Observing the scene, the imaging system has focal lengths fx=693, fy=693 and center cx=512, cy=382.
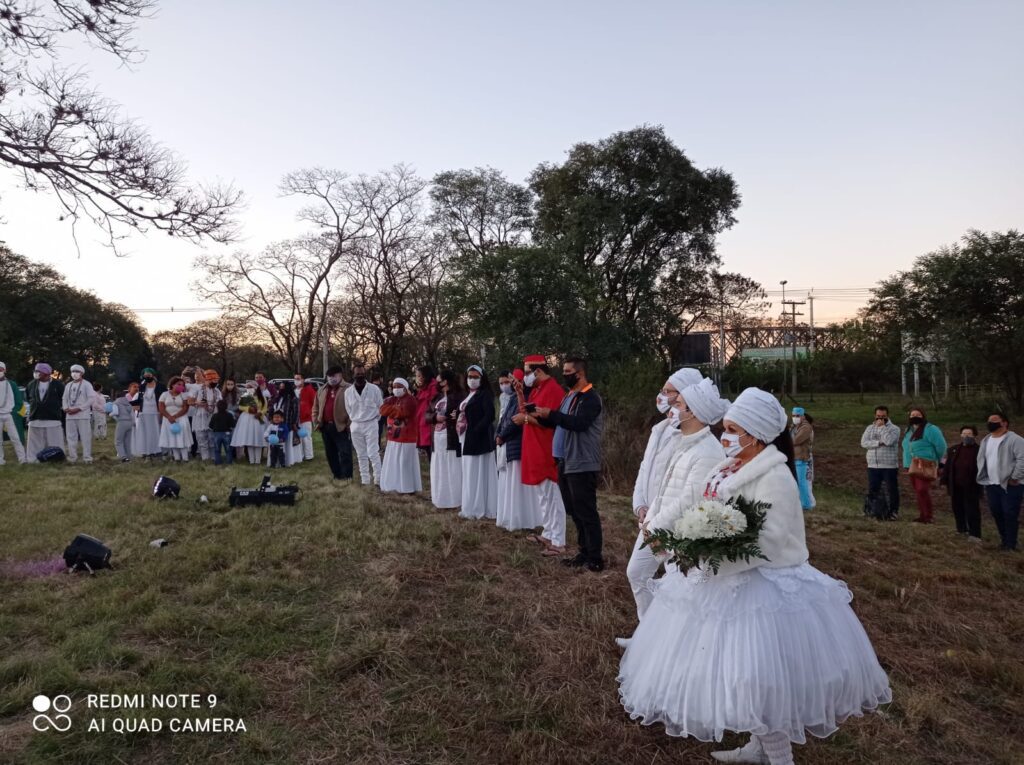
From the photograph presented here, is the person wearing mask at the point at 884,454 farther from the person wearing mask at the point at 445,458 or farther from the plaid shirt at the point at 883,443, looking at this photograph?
the person wearing mask at the point at 445,458

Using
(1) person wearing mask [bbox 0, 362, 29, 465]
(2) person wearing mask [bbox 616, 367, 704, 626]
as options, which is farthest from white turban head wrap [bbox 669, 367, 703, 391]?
(1) person wearing mask [bbox 0, 362, 29, 465]

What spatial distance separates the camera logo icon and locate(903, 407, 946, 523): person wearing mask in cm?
1213

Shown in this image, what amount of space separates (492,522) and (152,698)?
202 inches

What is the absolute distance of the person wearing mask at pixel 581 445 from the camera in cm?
639

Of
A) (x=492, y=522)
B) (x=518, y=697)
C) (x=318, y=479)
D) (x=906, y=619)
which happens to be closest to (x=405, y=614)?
(x=518, y=697)

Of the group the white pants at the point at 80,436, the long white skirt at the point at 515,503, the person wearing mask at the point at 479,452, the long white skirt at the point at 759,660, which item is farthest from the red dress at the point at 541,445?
the white pants at the point at 80,436

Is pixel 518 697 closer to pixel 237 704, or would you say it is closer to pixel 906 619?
pixel 237 704

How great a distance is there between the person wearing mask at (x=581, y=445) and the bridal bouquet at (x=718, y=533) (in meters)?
3.07

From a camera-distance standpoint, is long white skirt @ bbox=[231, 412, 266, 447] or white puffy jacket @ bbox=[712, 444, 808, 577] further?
long white skirt @ bbox=[231, 412, 266, 447]

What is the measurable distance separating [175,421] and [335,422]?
421cm

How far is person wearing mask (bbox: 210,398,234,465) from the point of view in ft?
44.3

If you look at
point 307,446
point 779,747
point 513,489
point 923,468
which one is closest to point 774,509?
point 779,747

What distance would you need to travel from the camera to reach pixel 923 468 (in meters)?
11.7

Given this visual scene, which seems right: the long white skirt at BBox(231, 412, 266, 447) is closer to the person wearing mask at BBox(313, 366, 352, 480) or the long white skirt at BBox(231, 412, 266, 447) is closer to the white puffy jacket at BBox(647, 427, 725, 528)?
the person wearing mask at BBox(313, 366, 352, 480)
